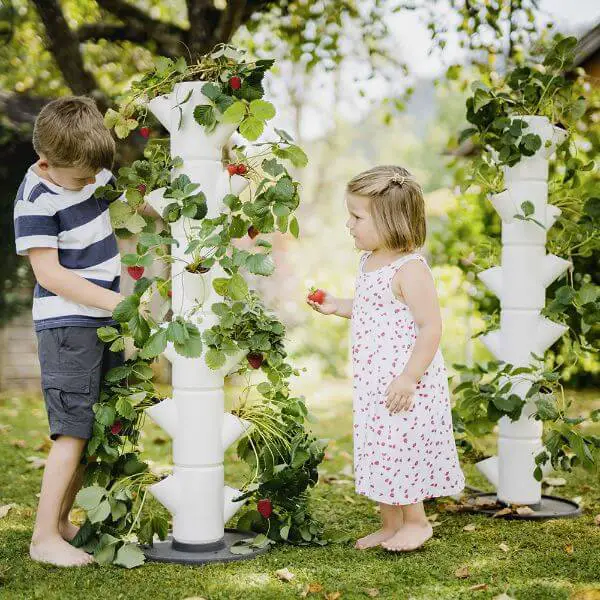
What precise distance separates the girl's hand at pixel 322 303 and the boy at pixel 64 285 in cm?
67

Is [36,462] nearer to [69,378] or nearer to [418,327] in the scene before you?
→ [69,378]

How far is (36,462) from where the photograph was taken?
3.93m

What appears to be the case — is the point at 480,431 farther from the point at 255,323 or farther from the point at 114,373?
the point at 114,373

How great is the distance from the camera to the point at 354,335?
8.84 ft

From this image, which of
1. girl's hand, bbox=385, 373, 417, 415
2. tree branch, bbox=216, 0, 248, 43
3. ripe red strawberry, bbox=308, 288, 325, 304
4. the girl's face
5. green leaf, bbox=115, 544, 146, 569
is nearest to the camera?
green leaf, bbox=115, 544, 146, 569

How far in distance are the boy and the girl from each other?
84 centimetres

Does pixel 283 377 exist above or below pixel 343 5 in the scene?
below

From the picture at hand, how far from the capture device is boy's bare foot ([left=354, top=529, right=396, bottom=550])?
8.65 feet

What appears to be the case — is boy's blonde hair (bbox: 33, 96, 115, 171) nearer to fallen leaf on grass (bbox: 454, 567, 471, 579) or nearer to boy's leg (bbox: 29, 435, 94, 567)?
boy's leg (bbox: 29, 435, 94, 567)

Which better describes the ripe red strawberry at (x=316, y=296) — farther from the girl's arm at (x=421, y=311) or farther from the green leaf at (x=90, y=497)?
the green leaf at (x=90, y=497)

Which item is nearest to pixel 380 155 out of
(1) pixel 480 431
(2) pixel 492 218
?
(2) pixel 492 218

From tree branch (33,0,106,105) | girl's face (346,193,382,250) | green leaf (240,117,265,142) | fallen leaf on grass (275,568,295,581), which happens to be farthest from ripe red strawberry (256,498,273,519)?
tree branch (33,0,106,105)

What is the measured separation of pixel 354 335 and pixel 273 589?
2.91 feet

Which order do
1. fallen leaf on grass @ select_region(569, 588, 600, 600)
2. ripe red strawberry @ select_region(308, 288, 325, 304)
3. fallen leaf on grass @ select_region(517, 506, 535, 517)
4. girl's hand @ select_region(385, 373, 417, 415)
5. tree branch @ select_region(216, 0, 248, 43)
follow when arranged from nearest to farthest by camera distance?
1. fallen leaf on grass @ select_region(569, 588, 600, 600)
2. girl's hand @ select_region(385, 373, 417, 415)
3. ripe red strawberry @ select_region(308, 288, 325, 304)
4. fallen leaf on grass @ select_region(517, 506, 535, 517)
5. tree branch @ select_region(216, 0, 248, 43)
